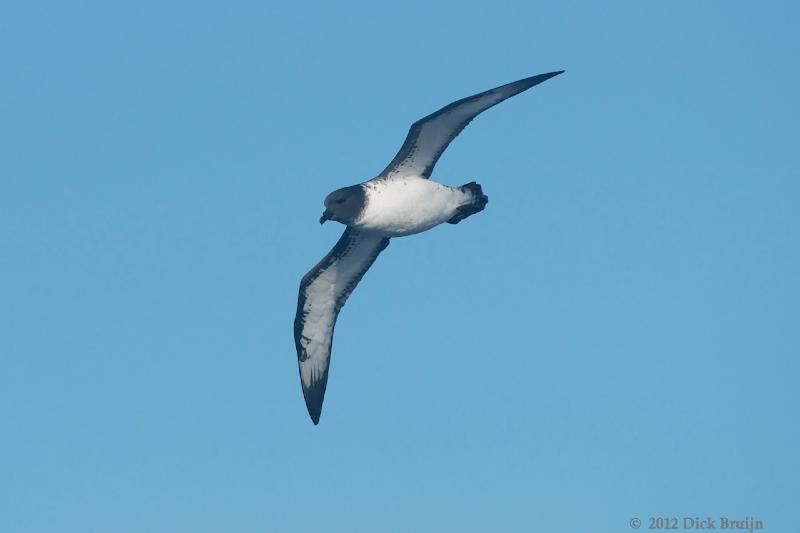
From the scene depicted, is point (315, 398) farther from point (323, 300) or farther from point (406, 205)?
point (406, 205)

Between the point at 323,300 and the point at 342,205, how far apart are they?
3.80 m

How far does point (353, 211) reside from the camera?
2228 cm

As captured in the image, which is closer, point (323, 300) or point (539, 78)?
point (539, 78)

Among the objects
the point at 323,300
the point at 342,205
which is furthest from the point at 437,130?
the point at 323,300

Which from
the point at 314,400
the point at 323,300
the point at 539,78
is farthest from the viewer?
the point at 314,400

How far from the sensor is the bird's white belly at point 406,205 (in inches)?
890

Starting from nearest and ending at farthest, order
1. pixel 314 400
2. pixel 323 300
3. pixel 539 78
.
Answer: pixel 539 78, pixel 323 300, pixel 314 400

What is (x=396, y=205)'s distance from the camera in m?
22.7

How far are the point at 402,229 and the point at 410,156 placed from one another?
1.44 m

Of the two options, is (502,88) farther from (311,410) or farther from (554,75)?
(311,410)

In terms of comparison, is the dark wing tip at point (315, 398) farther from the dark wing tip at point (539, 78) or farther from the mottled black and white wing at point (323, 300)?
the dark wing tip at point (539, 78)

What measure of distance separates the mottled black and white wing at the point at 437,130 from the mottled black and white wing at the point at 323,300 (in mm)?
1715

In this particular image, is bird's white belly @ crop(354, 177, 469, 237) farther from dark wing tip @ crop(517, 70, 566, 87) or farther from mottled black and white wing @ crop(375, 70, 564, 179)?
dark wing tip @ crop(517, 70, 566, 87)

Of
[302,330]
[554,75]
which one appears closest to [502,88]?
[554,75]
